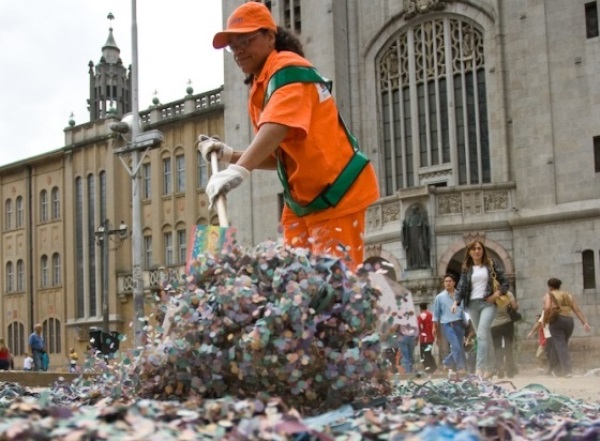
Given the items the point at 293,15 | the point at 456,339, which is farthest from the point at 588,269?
the point at 456,339

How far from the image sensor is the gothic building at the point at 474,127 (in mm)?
28812

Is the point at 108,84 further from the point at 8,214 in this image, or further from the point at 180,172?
the point at 180,172

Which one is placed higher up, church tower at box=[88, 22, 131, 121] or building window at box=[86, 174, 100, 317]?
church tower at box=[88, 22, 131, 121]

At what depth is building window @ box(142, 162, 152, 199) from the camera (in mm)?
47094

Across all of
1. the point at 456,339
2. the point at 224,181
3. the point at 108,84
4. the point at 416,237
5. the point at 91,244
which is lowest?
the point at 456,339

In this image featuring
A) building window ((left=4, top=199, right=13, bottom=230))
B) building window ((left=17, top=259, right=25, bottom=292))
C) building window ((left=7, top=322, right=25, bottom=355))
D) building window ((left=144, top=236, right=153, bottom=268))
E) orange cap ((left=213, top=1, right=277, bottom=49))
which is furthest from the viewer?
building window ((left=4, top=199, right=13, bottom=230))

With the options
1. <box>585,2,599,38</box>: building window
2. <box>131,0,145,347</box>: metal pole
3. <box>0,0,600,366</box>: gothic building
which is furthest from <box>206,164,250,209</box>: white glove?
<box>585,2,599,38</box>: building window

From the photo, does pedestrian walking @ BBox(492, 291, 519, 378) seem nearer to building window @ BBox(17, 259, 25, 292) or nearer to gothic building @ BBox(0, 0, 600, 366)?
gothic building @ BBox(0, 0, 600, 366)

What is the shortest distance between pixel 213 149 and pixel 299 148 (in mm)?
750

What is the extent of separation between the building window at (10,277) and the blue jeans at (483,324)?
45.7 metres

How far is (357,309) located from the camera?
3855 mm

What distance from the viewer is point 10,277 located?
54.2 m

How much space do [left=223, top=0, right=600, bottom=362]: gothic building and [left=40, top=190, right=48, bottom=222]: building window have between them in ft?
65.8

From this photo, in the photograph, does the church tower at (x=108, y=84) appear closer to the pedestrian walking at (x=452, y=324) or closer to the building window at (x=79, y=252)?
the building window at (x=79, y=252)
